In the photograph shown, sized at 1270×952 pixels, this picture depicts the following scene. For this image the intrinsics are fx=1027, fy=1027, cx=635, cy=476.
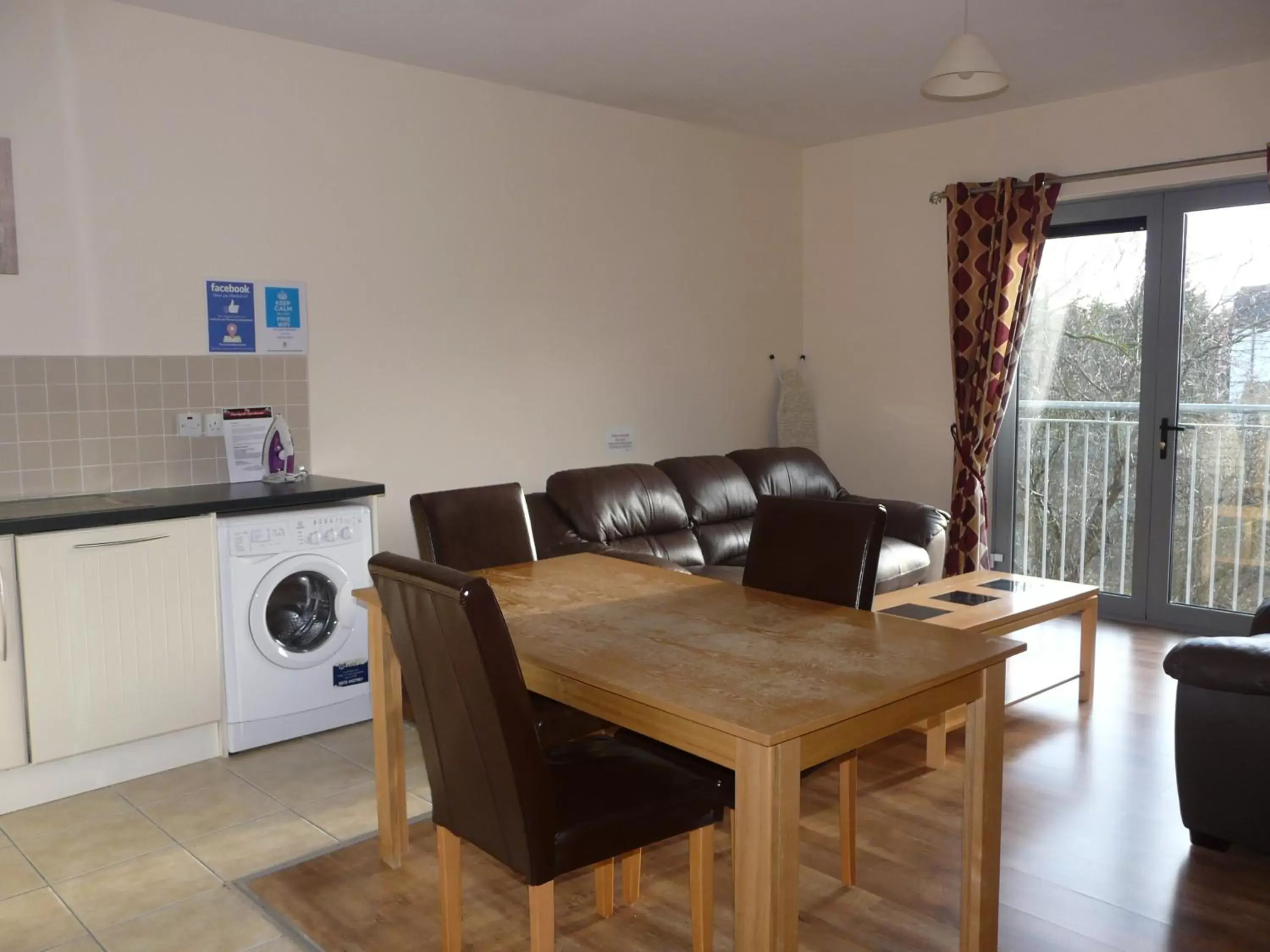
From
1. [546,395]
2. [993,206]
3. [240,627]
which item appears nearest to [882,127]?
[993,206]

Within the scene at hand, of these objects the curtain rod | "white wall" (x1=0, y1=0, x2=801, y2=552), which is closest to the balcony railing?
the curtain rod

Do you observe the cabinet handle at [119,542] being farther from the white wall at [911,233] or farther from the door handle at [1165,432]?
the door handle at [1165,432]

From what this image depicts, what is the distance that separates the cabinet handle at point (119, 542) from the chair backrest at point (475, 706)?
164 cm

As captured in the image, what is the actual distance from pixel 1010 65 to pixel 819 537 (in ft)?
9.36

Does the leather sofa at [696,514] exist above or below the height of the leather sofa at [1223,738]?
above

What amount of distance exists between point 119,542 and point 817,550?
7.15ft

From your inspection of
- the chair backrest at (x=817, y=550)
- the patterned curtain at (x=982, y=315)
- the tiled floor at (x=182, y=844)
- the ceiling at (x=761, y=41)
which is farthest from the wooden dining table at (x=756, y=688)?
the patterned curtain at (x=982, y=315)

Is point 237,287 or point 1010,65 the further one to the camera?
point 1010,65

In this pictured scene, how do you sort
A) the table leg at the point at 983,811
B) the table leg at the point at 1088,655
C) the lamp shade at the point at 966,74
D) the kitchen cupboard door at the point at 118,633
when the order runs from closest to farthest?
the table leg at the point at 983,811
the lamp shade at the point at 966,74
the kitchen cupboard door at the point at 118,633
the table leg at the point at 1088,655

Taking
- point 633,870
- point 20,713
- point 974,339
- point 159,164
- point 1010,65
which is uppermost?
point 1010,65

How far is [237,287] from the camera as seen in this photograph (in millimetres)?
3969

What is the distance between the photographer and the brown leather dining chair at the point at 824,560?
2.59 metres

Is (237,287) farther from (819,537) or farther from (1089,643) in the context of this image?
(1089,643)

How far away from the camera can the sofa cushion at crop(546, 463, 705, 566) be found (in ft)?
14.6
